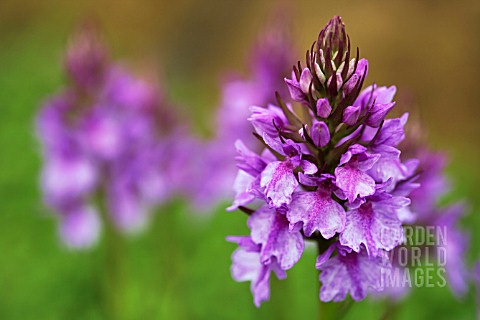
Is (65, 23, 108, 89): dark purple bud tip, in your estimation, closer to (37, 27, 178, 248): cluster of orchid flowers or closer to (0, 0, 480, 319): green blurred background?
(37, 27, 178, 248): cluster of orchid flowers

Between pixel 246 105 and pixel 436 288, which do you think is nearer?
pixel 246 105

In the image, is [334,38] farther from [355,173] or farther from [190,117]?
[190,117]

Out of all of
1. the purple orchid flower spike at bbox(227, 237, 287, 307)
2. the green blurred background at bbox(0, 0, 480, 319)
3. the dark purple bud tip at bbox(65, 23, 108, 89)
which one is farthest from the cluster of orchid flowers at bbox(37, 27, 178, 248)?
the purple orchid flower spike at bbox(227, 237, 287, 307)

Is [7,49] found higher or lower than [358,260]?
higher

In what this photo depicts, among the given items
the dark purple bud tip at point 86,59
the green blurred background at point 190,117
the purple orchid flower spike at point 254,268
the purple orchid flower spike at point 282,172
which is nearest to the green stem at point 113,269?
the green blurred background at point 190,117

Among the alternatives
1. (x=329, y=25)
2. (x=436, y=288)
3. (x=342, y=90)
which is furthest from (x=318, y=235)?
(x=436, y=288)

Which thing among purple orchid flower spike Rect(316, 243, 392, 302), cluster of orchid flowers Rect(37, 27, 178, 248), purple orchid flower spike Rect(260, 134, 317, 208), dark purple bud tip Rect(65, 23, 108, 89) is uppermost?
dark purple bud tip Rect(65, 23, 108, 89)

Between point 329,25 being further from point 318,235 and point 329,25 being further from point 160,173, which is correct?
point 160,173
